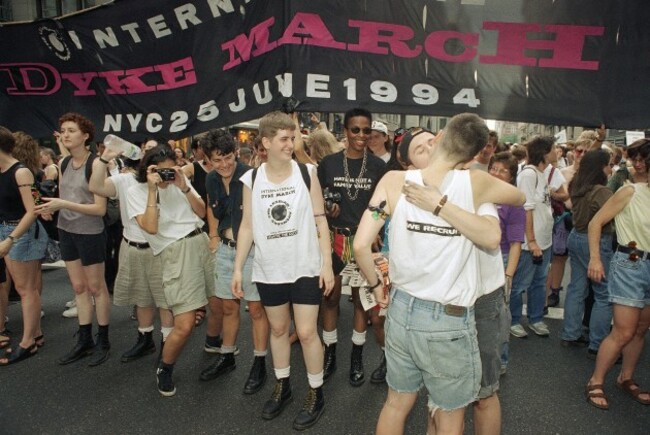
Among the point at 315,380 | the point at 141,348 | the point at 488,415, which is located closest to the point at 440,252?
the point at 488,415

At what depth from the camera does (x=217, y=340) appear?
433 cm

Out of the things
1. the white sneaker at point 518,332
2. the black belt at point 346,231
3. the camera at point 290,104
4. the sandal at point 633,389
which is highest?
the camera at point 290,104

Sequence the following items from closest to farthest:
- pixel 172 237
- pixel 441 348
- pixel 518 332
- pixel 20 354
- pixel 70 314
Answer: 1. pixel 441 348
2. pixel 172 237
3. pixel 20 354
4. pixel 518 332
5. pixel 70 314

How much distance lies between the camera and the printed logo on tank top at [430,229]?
6.28 feet

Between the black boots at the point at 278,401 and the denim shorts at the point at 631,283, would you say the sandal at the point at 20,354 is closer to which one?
the black boots at the point at 278,401

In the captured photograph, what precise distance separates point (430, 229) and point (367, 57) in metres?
1.93

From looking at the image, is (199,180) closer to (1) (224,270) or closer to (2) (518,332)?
(1) (224,270)

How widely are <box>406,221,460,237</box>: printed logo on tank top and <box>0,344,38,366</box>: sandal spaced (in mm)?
4214

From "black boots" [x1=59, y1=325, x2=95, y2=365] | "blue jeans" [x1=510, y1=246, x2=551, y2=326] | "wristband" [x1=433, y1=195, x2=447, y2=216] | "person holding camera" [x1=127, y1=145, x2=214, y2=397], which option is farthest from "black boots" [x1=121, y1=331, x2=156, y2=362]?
"blue jeans" [x1=510, y1=246, x2=551, y2=326]

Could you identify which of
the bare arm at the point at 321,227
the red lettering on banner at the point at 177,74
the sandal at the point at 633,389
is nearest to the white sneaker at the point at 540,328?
the sandal at the point at 633,389

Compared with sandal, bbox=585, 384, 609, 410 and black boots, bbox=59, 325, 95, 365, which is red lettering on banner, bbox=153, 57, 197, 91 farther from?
sandal, bbox=585, 384, 609, 410

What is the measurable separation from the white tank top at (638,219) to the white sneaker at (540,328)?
68.6 inches

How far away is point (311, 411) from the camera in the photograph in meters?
3.20

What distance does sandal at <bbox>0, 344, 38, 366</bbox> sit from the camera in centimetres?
416
